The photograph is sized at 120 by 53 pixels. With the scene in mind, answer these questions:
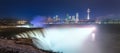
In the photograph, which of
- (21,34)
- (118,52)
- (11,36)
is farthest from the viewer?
(118,52)

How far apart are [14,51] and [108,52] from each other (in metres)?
35.0

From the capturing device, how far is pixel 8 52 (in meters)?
16.5

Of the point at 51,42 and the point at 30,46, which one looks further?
the point at 51,42

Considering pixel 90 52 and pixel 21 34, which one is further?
pixel 90 52

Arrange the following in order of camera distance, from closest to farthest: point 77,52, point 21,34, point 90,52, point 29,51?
point 29,51 < point 21,34 < point 77,52 < point 90,52

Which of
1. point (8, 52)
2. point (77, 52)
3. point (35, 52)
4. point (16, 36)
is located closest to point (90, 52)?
point (77, 52)

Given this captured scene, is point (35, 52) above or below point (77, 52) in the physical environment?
above

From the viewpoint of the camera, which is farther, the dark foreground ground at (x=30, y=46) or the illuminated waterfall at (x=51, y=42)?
the illuminated waterfall at (x=51, y=42)

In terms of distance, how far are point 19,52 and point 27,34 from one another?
512 inches

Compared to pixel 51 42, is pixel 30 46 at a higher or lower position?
higher

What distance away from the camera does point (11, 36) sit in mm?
26234

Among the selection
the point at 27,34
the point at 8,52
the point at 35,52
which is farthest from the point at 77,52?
the point at 8,52

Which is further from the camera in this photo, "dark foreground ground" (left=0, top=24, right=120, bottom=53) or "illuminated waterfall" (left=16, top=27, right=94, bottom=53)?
"illuminated waterfall" (left=16, top=27, right=94, bottom=53)

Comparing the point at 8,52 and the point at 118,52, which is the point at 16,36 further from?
the point at 118,52
